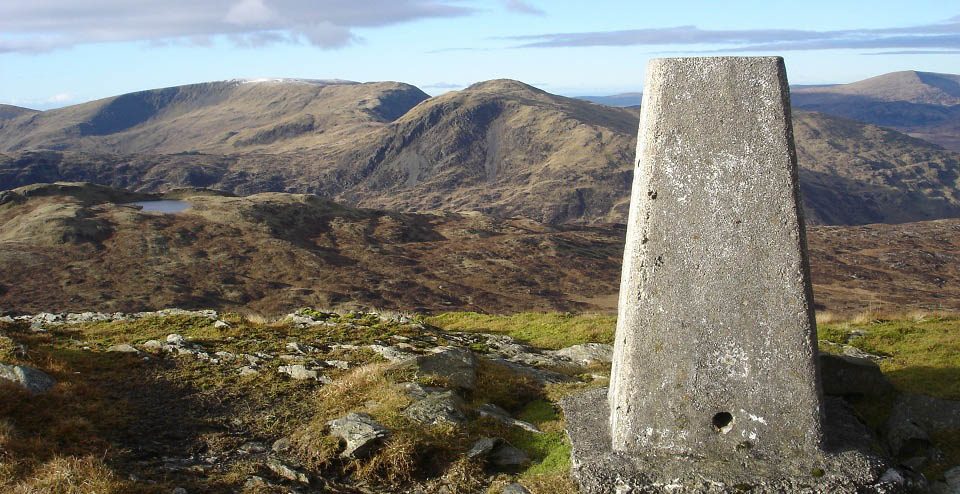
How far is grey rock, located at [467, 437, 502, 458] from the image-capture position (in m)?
7.29

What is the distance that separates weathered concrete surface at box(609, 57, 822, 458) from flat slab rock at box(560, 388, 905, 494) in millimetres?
137

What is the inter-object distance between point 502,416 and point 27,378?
6.17m

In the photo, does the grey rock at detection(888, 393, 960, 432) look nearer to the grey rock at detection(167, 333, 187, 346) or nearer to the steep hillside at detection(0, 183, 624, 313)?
the grey rock at detection(167, 333, 187, 346)

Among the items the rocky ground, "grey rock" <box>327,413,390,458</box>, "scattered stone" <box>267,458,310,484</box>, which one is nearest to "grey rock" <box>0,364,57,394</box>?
the rocky ground

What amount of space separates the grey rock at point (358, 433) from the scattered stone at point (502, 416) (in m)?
1.54

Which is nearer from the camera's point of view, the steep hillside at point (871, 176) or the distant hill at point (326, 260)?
the distant hill at point (326, 260)

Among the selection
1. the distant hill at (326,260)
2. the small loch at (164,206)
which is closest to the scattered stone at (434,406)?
the distant hill at (326,260)

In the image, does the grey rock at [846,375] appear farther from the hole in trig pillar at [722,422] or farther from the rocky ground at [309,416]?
the hole in trig pillar at [722,422]

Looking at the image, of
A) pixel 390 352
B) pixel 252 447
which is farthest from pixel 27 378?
pixel 390 352

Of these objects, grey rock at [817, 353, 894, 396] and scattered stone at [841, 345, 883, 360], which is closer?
grey rock at [817, 353, 894, 396]

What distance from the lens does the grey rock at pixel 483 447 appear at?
287 inches

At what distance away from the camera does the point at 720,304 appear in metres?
6.38

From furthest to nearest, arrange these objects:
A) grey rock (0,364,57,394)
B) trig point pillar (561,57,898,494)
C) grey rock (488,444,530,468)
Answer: grey rock (0,364,57,394) → grey rock (488,444,530,468) → trig point pillar (561,57,898,494)

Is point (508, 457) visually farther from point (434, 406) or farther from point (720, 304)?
point (720, 304)
